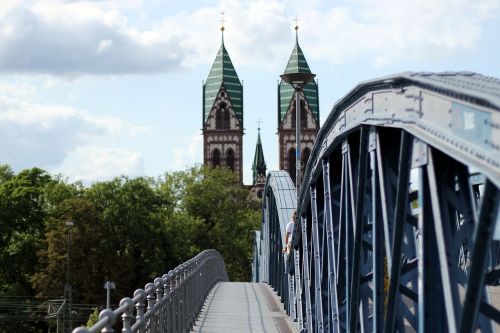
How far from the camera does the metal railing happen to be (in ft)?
25.0

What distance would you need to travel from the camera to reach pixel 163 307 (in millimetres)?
13055

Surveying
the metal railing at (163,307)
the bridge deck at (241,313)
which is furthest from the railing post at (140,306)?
the bridge deck at (241,313)

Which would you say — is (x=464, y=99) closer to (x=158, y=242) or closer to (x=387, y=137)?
(x=387, y=137)

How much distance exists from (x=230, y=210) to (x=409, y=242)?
9098cm

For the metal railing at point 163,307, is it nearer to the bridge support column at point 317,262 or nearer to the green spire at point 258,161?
the bridge support column at point 317,262

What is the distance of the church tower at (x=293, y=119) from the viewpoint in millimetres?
154250

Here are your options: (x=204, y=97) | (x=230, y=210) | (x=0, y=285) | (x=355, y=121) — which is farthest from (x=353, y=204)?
(x=204, y=97)

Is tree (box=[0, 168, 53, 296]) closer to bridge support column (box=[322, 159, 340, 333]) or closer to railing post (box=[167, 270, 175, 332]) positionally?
railing post (box=[167, 270, 175, 332])

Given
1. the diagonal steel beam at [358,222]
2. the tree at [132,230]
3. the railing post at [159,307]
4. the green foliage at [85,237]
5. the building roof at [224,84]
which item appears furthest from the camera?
the building roof at [224,84]

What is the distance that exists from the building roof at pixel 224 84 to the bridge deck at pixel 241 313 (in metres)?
128

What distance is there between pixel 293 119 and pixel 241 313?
441 feet

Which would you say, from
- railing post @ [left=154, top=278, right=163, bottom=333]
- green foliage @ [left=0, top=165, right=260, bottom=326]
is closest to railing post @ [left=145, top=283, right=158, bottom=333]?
railing post @ [left=154, top=278, right=163, bottom=333]

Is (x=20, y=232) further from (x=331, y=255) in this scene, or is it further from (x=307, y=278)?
(x=331, y=255)

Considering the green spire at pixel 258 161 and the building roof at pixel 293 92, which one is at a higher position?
the building roof at pixel 293 92
